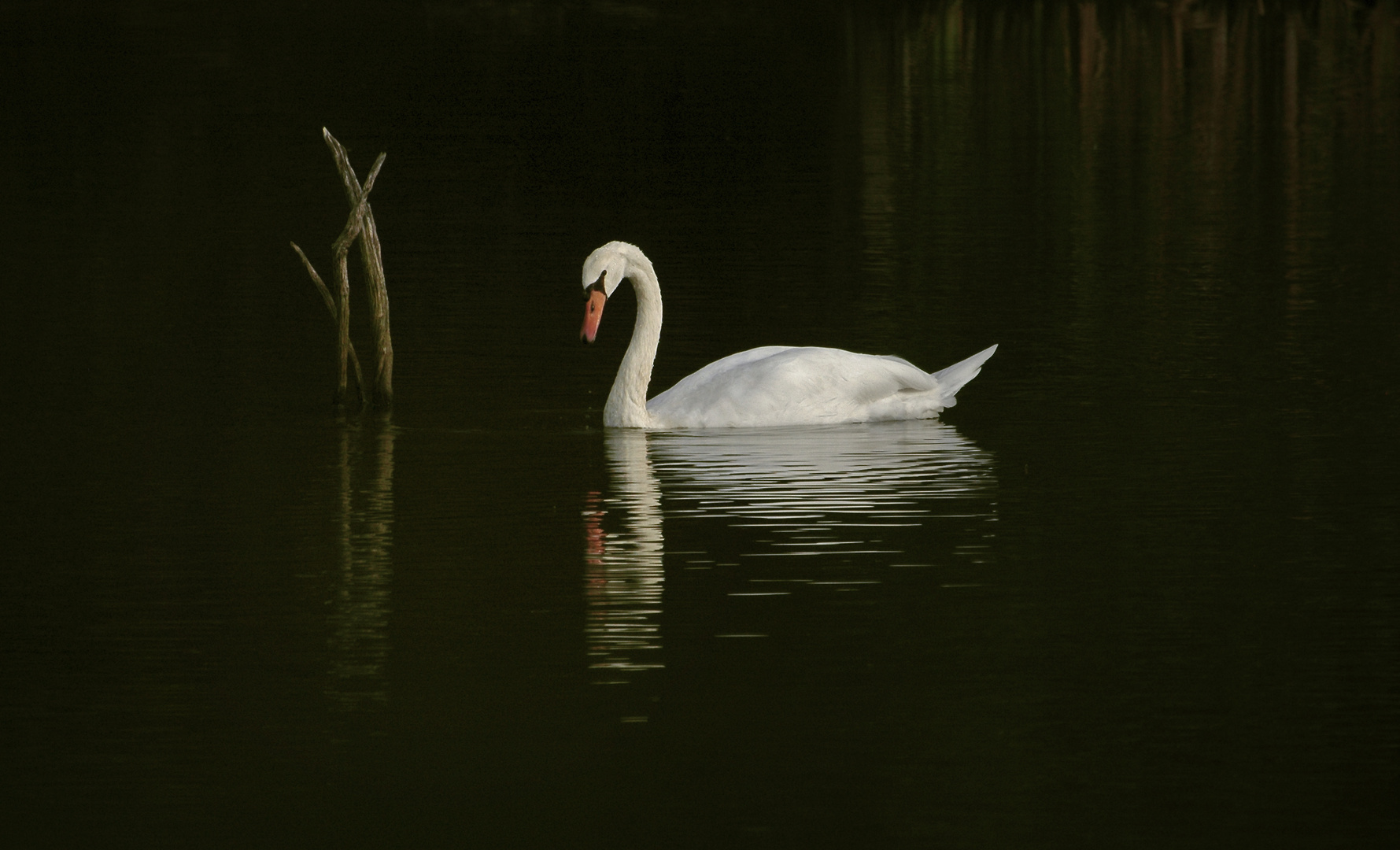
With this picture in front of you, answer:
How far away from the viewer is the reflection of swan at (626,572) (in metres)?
9.23

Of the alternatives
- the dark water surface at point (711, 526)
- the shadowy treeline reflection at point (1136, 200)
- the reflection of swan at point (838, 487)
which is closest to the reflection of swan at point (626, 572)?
the dark water surface at point (711, 526)

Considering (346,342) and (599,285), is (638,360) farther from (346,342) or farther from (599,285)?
(346,342)

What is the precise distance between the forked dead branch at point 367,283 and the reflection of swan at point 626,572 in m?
2.07

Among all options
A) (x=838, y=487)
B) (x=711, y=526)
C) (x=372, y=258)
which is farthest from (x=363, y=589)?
(x=372, y=258)

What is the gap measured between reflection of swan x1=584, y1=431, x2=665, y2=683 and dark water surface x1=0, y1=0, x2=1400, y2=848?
4 centimetres

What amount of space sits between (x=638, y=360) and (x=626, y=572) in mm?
4541

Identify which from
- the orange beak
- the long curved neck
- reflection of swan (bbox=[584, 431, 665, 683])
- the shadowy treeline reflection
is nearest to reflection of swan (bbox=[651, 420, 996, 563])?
reflection of swan (bbox=[584, 431, 665, 683])

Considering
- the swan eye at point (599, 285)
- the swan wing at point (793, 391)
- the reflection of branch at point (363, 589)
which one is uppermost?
the swan eye at point (599, 285)

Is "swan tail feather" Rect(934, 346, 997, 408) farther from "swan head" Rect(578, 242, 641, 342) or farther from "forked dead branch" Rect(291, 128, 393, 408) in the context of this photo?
"forked dead branch" Rect(291, 128, 393, 408)

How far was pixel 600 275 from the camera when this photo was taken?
1496 centimetres

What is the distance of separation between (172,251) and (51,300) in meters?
3.48

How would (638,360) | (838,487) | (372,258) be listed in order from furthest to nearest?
(638,360), (372,258), (838,487)

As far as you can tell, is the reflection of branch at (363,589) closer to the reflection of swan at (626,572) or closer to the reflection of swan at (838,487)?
the reflection of swan at (626,572)

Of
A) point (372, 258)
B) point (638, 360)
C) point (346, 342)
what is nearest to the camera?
point (372, 258)
